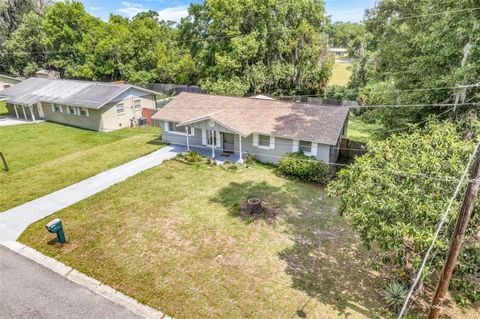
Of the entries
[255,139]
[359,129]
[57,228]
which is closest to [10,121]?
[57,228]

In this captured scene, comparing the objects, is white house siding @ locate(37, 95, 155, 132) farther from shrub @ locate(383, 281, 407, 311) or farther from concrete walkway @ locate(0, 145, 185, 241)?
shrub @ locate(383, 281, 407, 311)

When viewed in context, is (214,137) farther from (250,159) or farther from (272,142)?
(272,142)

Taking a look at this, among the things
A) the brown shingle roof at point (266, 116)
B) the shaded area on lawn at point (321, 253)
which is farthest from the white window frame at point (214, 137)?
the shaded area on lawn at point (321, 253)

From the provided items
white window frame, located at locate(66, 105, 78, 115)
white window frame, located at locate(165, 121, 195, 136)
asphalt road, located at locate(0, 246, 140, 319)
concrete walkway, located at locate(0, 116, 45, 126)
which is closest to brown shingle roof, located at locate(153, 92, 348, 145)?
white window frame, located at locate(165, 121, 195, 136)

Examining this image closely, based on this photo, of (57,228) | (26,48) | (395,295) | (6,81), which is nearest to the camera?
(395,295)

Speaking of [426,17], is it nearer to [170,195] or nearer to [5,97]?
[170,195]

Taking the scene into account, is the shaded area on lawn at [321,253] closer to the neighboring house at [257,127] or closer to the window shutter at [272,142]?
the neighboring house at [257,127]
